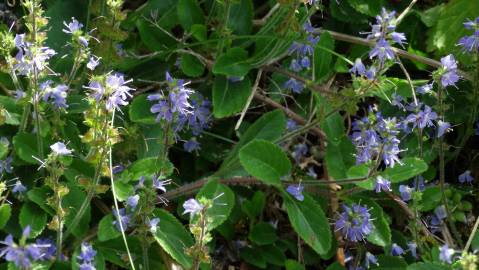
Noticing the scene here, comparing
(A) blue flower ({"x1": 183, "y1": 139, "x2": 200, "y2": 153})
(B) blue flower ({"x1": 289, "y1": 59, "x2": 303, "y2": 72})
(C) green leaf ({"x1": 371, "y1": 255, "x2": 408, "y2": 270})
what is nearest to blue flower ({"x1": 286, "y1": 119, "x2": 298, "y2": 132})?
(B) blue flower ({"x1": 289, "y1": 59, "x2": 303, "y2": 72})

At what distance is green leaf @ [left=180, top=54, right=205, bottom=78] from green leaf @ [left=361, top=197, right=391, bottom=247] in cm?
64

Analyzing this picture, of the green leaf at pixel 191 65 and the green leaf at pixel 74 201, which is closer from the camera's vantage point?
the green leaf at pixel 74 201

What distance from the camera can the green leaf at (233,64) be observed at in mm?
2158

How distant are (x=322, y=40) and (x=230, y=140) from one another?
454 mm

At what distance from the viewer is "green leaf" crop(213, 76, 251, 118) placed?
2.19 metres

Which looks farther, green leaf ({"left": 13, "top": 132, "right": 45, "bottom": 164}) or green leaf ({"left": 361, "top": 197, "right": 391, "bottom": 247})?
green leaf ({"left": 361, "top": 197, "right": 391, "bottom": 247})

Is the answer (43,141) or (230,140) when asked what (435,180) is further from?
(43,141)

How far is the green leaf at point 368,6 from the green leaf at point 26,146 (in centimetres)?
118

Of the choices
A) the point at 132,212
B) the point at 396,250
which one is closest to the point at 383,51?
the point at 396,250

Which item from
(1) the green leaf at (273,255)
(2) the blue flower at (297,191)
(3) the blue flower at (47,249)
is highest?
(2) the blue flower at (297,191)

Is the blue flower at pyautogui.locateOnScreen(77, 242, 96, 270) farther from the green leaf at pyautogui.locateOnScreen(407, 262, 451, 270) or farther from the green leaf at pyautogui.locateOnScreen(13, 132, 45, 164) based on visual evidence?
the green leaf at pyautogui.locateOnScreen(407, 262, 451, 270)

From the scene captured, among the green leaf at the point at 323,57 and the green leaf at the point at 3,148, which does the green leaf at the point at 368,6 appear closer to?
the green leaf at the point at 323,57

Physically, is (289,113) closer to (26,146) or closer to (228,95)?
(228,95)

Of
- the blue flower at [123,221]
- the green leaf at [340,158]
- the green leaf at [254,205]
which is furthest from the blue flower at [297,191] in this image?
the blue flower at [123,221]
